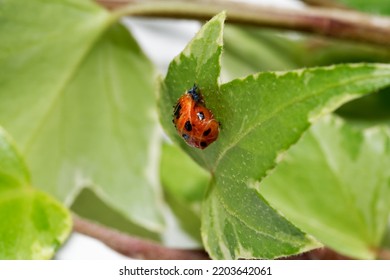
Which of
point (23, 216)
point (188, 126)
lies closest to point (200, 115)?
point (188, 126)

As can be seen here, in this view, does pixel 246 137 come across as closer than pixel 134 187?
Yes

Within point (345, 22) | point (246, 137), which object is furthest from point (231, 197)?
point (345, 22)

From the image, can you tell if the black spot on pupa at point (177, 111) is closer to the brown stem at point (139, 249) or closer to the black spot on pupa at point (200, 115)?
the black spot on pupa at point (200, 115)

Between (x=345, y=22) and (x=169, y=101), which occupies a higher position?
(x=345, y=22)

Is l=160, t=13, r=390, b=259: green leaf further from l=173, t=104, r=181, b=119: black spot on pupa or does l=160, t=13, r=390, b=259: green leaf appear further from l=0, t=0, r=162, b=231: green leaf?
l=0, t=0, r=162, b=231: green leaf

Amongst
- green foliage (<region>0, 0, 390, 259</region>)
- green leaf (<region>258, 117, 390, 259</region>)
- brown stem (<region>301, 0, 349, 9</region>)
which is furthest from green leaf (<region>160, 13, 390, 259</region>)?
brown stem (<region>301, 0, 349, 9</region>)
